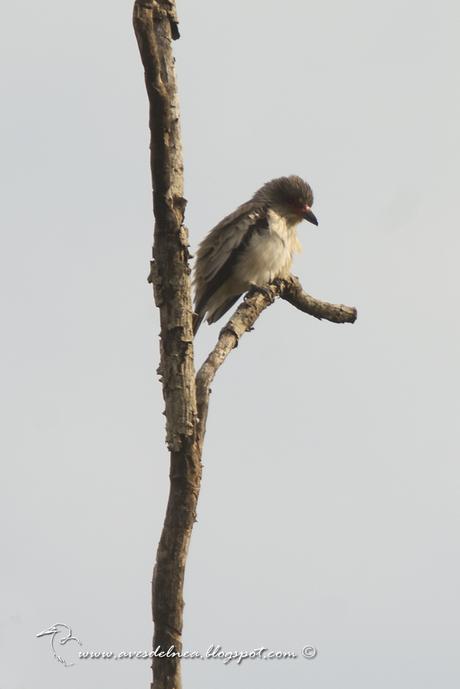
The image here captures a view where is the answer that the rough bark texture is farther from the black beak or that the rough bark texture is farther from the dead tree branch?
the black beak

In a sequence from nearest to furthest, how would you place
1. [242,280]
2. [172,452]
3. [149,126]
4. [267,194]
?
[149,126] < [172,452] < [242,280] < [267,194]

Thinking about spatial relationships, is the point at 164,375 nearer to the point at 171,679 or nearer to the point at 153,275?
the point at 153,275

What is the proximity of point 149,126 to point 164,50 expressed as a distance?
0.34m

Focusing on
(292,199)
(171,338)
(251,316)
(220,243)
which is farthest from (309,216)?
(171,338)

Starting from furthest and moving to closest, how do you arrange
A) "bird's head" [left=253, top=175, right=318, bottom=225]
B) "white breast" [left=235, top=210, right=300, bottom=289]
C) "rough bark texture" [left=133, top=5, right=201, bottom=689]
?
"bird's head" [left=253, top=175, right=318, bottom=225] → "white breast" [left=235, top=210, right=300, bottom=289] → "rough bark texture" [left=133, top=5, right=201, bottom=689]

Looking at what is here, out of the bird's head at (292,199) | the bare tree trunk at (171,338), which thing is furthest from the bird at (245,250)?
the bare tree trunk at (171,338)

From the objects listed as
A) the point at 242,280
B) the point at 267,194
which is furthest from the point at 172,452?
the point at 267,194

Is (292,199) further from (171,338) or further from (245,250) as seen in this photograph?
(171,338)

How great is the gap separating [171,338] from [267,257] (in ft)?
14.3

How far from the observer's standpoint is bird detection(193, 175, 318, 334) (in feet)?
31.6

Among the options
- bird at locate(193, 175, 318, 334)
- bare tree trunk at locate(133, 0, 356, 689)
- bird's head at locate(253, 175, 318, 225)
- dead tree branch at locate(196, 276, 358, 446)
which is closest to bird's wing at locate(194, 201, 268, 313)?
bird at locate(193, 175, 318, 334)

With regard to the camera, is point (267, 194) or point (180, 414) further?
point (267, 194)

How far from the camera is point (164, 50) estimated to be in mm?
5031

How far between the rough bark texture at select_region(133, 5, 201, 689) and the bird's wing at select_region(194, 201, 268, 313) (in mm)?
4452
